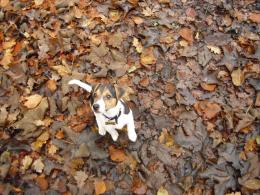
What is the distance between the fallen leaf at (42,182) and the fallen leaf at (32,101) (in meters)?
0.91

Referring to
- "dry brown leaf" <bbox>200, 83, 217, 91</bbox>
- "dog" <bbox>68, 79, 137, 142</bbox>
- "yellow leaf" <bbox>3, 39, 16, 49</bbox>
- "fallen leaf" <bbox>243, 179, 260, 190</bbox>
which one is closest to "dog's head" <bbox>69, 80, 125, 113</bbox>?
"dog" <bbox>68, 79, 137, 142</bbox>

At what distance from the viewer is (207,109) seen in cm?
392

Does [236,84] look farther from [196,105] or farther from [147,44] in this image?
[147,44]

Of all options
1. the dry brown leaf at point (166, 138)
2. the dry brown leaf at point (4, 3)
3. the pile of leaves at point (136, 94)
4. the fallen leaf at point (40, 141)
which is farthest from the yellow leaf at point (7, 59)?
the dry brown leaf at point (166, 138)

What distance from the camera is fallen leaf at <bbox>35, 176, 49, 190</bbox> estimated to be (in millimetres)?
3529

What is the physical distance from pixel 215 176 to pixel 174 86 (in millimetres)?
1207

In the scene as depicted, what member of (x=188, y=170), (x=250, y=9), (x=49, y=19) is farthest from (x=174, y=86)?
(x=49, y=19)

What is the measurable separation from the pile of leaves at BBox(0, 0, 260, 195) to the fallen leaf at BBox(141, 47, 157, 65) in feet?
0.04

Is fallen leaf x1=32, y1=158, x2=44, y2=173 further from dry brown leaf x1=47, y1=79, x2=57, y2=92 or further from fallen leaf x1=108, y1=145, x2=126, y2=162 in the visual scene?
dry brown leaf x1=47, y1=79, x2=57, y2=92

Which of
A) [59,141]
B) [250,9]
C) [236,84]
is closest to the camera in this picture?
[59,141]

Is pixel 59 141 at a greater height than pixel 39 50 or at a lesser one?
lesser

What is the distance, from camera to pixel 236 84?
4.06 m

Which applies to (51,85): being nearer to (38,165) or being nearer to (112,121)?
(38,165)

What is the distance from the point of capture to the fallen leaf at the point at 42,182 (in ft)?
11.6
